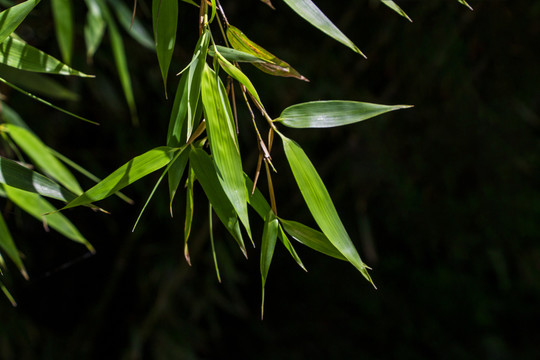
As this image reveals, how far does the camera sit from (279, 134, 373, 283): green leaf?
354mm

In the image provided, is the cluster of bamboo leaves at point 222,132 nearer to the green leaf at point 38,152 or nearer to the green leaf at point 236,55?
the green leaf at point 236,55

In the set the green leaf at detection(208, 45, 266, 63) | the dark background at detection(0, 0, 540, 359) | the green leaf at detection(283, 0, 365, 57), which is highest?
the green leaf at detection(283, 0, 365, 57)

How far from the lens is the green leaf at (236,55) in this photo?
324 millimetres

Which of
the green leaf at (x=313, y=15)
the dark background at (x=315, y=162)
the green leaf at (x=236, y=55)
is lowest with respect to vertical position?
the dark background at (x=315, y=162)

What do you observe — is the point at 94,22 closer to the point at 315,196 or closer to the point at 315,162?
the point at 315,196

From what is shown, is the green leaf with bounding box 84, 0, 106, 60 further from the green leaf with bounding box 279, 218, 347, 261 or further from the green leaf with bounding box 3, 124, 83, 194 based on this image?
the green leaf with bounding box 279, 218, 347, 261

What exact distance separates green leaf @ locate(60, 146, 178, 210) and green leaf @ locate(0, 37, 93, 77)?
0.09 m

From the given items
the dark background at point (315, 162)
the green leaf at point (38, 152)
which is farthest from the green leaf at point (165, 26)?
the dark background at point (315, 162)

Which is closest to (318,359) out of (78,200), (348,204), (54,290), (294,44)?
(348,204)

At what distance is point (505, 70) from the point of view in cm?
151

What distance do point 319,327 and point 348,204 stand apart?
453 mm

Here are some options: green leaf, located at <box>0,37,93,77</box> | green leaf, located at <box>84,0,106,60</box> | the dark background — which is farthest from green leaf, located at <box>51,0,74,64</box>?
the dark background

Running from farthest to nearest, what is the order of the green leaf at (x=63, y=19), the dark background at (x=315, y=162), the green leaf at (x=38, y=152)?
the dark background at (x=315, y=162) < the green leaf at (x=63, y=19) < the green leaf at (x=38, y=152)

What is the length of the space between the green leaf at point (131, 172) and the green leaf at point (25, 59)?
0.30 ft
